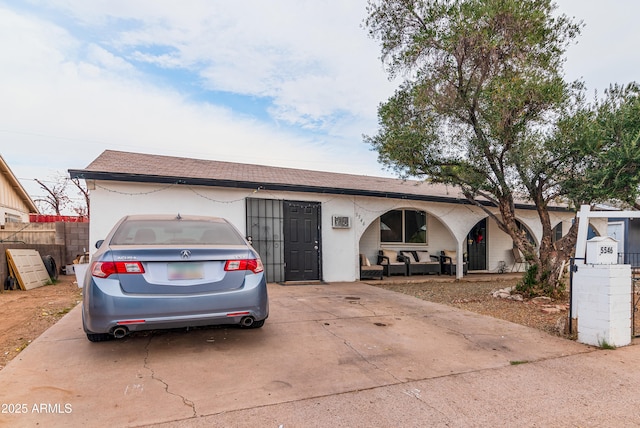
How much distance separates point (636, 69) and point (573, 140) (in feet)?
7.96

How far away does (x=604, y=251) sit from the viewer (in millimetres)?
4191

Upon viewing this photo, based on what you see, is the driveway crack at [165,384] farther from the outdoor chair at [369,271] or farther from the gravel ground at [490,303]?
the outdoor chair at [369,271]

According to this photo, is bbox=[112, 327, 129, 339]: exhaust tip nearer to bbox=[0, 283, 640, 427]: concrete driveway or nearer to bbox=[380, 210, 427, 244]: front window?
bbox=[0, 283, 640, 427]: concrete driveway

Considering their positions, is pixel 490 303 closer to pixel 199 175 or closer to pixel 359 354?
pixel 359 354

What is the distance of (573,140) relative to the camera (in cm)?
637

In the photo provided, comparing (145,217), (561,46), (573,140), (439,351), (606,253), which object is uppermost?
(561,46)

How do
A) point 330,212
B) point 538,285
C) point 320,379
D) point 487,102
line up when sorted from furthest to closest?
point 330,212
point 538,285
point 487,102
point 320,379

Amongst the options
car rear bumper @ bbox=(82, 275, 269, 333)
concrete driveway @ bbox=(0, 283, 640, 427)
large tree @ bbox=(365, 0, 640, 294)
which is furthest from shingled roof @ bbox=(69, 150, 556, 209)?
car rear bumper @ bbox=(82, 275, 269, 333)

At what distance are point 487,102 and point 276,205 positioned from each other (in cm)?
547

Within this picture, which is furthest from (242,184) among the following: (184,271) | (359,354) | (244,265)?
(359,354)

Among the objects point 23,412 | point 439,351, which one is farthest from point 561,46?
point 23,412

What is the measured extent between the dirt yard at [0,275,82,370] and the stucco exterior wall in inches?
52.8

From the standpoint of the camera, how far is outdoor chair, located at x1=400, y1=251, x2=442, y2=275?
1207 cm

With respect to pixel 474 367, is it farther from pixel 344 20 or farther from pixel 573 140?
pixel 344 20
